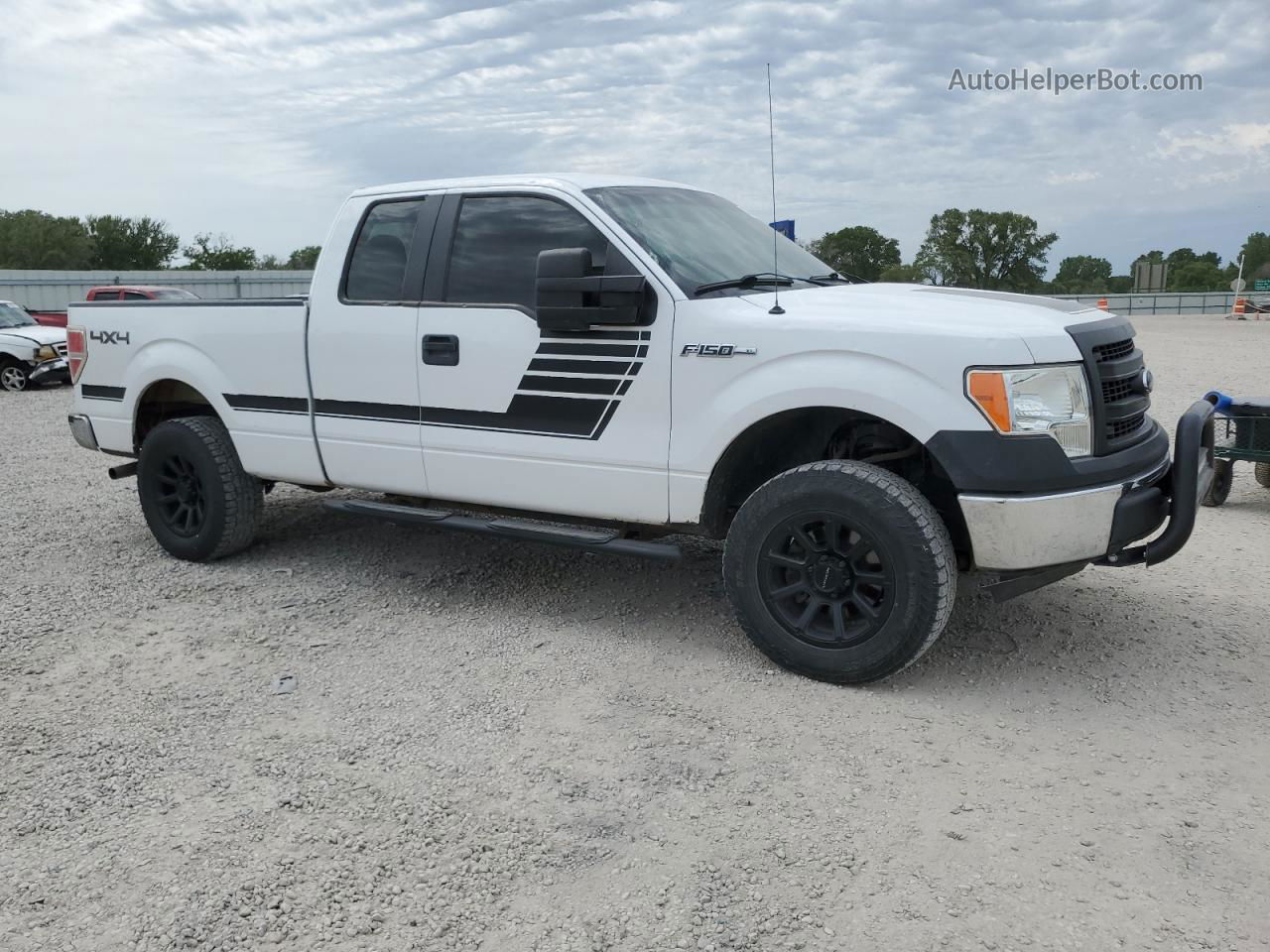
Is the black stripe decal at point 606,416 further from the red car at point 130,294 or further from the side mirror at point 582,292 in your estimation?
the red car at point 130,294

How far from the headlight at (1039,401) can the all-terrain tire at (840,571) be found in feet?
1.42

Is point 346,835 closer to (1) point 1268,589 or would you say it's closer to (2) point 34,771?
(2) point 34,771

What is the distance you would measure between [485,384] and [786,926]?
284 centimetres

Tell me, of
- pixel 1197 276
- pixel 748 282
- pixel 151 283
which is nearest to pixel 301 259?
pixel 151 283

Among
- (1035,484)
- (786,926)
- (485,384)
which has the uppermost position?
(485,384)

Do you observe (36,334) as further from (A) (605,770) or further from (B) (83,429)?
(A) (605,770)

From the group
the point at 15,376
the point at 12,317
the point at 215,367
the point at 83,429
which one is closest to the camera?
the point at 215,367

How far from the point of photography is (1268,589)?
5.33 meters

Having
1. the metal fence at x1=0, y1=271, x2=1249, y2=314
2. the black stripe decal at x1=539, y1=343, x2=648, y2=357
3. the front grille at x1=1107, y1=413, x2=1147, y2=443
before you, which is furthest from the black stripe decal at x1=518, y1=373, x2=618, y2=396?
the metal fence at x1=0, y1=271, x2=1249, y2=314

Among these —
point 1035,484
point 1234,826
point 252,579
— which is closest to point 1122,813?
point 1234,826

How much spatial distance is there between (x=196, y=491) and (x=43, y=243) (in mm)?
66112

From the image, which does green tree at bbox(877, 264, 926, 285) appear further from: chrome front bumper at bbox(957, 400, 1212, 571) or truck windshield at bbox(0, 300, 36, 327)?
truck windshield at bbox(0, 300, 36, 327)

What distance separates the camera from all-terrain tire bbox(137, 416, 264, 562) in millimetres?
5859

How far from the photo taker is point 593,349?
4527 mm
